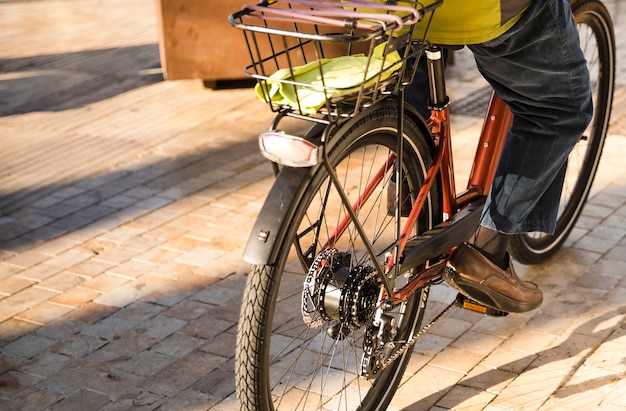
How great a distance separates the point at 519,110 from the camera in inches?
109

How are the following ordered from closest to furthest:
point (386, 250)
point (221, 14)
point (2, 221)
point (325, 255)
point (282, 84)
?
1. point (282, 84)
2. point (325, 255)
3. point (386, 250)
4. point (2, 221)
5. point (221, 14)

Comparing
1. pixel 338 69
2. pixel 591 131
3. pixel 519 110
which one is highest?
pixel 338 69

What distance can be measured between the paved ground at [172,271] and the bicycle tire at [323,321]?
0.16m

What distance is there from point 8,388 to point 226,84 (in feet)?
11.7

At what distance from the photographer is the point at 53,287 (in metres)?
3.74

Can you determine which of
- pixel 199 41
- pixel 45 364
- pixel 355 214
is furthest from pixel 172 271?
pixel 199 41

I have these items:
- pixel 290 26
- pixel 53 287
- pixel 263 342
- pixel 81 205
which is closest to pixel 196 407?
pixel 263 342

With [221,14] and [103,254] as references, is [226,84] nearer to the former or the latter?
[221,14]

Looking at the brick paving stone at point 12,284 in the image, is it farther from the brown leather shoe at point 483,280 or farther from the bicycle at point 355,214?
the brown leather shoe at point 483,280

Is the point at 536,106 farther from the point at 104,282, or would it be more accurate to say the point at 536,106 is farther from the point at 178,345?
the point at 104,282

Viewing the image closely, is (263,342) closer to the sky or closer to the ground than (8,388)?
closer to the sky

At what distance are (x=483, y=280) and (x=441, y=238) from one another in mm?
223

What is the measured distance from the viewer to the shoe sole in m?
2.76

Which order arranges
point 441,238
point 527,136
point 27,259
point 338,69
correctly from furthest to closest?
point 27,259 → point 527,136 → point 441,238 → point 338,69
